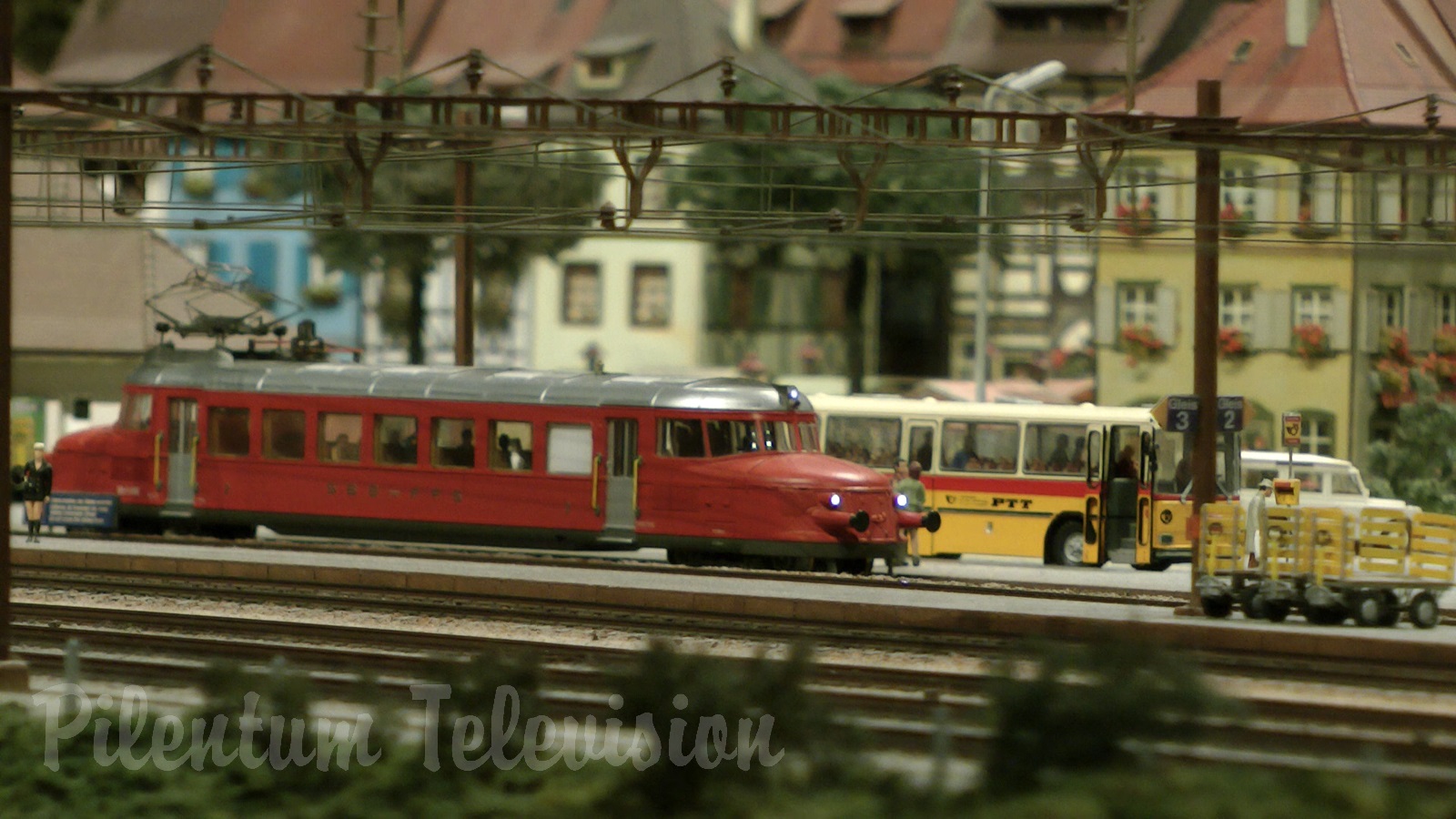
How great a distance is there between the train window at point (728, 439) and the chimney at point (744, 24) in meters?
29.0

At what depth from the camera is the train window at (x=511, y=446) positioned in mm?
25266

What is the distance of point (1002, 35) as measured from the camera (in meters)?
50.2

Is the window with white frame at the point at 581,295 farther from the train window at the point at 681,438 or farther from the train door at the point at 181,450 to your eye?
the train window at the point at 681,438

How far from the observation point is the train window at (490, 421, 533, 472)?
25266 mm

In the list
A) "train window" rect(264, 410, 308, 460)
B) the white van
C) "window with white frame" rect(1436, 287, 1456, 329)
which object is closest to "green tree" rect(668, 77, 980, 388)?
"window with white frame" rect(1436, 287, 1456, 329)

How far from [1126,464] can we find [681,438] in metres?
7.43

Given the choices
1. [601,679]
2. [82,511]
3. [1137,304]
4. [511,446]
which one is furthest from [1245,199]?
[601,679]

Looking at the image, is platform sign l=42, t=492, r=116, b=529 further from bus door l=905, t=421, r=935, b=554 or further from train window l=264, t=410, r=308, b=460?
bus door l=905, t=421, r=935, b=554

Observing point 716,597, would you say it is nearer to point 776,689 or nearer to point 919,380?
point 776,689

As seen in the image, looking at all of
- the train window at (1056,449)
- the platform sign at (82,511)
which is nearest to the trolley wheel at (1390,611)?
the train window at (1056,449)

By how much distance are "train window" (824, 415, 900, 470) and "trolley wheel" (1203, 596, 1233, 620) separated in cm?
975

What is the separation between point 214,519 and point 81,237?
21.6 m

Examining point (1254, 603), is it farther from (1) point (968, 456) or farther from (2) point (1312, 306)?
(2) point (1312, 306)

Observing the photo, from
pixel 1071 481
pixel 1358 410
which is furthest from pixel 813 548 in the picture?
pixel 1358 410
